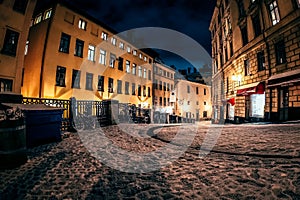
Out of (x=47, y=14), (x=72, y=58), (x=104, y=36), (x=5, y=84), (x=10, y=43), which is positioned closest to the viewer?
(x=5, y=84)

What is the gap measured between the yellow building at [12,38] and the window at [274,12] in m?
20.0

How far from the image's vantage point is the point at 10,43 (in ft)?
43.0

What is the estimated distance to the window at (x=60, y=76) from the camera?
16.6 m

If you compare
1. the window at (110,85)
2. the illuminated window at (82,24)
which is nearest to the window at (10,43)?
the illuminated window at (82,24)

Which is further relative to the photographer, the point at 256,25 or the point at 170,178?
the point at 256,25

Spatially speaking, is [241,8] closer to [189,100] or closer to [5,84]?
[5,84]

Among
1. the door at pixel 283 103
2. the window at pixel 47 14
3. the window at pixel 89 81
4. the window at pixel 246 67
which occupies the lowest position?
the door at pixel 283 103

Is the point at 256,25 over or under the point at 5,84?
over

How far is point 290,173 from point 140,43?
1266 inches

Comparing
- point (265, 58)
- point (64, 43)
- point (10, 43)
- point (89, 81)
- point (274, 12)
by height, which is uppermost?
point (274, 12)

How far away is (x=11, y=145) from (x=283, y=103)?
15277 mm

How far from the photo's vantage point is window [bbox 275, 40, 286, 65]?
11.9 metres

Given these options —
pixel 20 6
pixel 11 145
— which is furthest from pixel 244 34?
pixel 20 6

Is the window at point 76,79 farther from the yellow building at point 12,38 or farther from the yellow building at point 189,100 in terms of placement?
the yellow building at point 189,100
